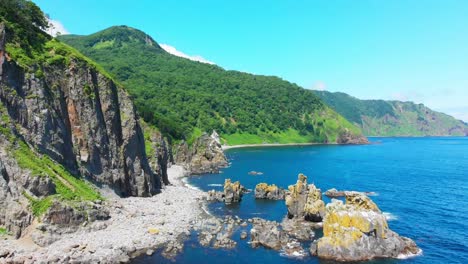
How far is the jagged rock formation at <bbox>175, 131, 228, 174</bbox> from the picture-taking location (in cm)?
16625

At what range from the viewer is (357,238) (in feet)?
211

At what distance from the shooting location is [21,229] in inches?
2450

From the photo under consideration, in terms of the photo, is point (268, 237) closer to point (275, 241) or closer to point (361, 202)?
point (275, 241)

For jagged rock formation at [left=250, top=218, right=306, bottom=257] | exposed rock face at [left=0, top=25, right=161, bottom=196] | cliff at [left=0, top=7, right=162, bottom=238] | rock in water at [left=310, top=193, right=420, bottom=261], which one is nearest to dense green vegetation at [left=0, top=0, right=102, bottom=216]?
cliff at [left=0, top=7, right=162, bottom=238]

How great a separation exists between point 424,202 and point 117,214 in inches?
3129

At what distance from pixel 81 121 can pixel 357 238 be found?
214ft

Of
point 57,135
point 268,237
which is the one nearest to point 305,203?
point 268,237

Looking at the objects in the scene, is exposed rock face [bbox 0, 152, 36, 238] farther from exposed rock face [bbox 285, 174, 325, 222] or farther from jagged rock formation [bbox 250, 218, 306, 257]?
exposed rock face [bbox 285, 174, 325, 222]

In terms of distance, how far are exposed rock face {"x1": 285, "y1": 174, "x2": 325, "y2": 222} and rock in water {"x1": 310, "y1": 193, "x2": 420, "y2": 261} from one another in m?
14.5

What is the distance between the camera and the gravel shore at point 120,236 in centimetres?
5866

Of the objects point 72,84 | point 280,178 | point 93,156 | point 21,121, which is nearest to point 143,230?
point 93,156

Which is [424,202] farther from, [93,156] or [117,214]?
[93,156]

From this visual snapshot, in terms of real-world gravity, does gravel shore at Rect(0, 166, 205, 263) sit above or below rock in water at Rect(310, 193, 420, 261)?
below

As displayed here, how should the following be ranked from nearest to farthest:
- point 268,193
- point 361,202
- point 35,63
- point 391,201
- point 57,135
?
point 361,202 < point 57,135 < point 35,63 < point 391,201 < point 268,193
